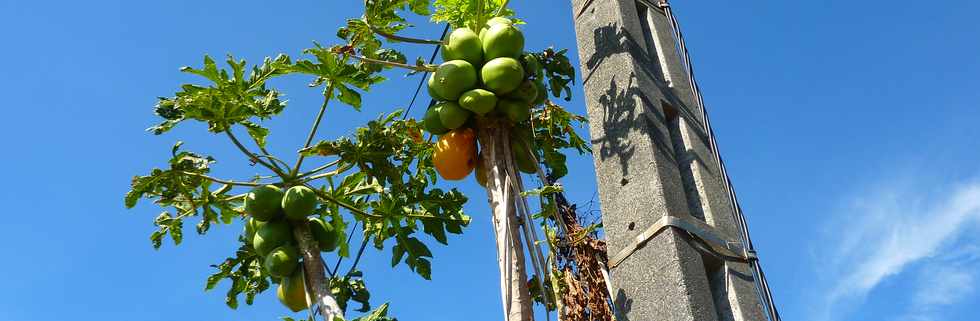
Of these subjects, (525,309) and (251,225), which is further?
(251,225)

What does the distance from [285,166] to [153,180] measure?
1.53 feet

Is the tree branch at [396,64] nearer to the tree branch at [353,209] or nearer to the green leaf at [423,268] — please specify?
the tree branch at [353,209]

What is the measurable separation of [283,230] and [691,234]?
Result: 1503mm

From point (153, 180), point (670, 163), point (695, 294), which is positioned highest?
point (153, 180)

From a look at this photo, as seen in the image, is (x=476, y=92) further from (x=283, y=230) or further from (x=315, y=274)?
(x=283, y=230)

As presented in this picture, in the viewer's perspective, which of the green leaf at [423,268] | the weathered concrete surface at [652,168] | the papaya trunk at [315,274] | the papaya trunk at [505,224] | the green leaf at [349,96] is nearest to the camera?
the weathered concrete surface at [652,168]

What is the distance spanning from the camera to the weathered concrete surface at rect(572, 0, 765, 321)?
236 cm

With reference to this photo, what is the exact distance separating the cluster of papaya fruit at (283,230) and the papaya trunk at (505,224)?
2.34 feet

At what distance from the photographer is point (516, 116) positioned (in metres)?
2.91

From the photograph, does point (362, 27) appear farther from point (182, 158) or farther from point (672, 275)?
point (672, 275)

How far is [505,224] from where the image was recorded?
2680 mm

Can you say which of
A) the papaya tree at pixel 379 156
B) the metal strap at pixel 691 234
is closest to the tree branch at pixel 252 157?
the papaya tree at pixel 379 156

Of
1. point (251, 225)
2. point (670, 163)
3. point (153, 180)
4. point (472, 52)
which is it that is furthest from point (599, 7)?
point (153, 180)

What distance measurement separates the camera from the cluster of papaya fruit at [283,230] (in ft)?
10.3
